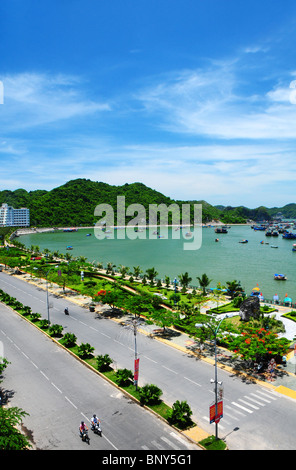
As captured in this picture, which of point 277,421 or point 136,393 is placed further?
point 136,393

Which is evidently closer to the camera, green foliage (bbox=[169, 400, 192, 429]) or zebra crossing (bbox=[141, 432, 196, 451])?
zebra crossing (bbox=[141, 432, 196, 451])

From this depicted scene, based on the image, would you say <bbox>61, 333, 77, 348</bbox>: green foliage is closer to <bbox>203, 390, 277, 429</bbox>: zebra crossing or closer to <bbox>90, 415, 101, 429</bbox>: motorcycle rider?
<bbox>90, 415, 101, 429</bbox>: motorcycle rider

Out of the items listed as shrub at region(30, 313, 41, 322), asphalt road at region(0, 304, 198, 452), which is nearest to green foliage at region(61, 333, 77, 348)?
asphalt road at region(0, 304, 198, 452)

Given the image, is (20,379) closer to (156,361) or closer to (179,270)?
(156,361)

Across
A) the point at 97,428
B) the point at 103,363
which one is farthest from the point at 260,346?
the point at 97,428

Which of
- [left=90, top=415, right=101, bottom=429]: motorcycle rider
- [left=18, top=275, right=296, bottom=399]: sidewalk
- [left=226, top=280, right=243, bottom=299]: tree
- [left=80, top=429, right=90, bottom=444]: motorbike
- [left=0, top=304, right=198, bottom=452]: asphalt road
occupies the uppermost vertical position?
[left=226, top=280, right=243, bottom=299]: tree
